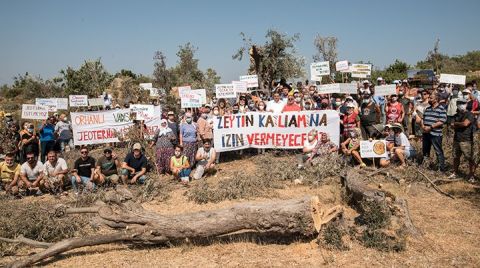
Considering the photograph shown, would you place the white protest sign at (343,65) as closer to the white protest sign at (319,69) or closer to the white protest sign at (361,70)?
the white protest sign at (361,70)

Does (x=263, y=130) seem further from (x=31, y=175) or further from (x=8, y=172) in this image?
(x=8, y=172)

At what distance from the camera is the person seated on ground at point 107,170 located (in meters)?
9.84

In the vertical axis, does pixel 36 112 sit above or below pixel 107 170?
above

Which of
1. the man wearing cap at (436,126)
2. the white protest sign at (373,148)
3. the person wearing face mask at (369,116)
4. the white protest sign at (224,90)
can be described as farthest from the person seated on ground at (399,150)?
the white protest sign at (224,90)

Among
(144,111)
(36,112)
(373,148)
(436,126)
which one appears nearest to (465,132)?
(436,126)

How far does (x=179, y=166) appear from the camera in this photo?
10164 mm

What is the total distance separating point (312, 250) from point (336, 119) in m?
6.08

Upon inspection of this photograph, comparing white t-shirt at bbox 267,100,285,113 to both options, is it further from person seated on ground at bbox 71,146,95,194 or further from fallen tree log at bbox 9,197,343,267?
fallen tree log at bbox 9,197,343,267

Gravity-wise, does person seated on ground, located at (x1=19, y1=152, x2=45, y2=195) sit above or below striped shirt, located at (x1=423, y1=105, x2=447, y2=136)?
below

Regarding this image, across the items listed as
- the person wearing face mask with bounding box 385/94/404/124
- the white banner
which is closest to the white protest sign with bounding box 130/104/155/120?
the white banner

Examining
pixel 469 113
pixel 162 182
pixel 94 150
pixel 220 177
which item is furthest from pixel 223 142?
pixel 469 113

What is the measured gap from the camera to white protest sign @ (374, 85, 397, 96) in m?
12.6

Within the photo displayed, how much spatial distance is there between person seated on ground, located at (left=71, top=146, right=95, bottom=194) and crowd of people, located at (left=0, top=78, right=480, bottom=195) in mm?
23

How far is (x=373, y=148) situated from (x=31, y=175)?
872cm
